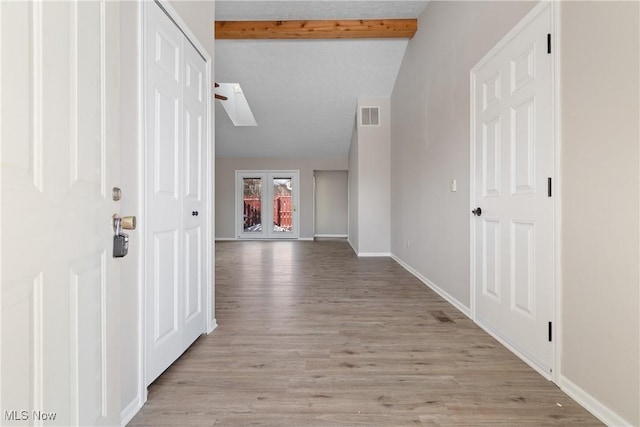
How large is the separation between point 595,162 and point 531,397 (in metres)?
1.22

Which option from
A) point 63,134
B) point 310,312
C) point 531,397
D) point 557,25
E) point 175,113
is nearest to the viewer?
point 63,134

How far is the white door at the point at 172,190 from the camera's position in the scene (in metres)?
1.65

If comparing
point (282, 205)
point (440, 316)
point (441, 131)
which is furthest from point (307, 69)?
point (282, 205)

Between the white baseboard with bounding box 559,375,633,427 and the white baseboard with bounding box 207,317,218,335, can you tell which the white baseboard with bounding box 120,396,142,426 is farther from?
the white baseboard with bounding box 559,375,633,427

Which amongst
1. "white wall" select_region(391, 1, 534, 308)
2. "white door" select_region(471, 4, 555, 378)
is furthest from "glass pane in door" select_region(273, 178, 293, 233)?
"white door" select_region(471, 4, 555, 378)

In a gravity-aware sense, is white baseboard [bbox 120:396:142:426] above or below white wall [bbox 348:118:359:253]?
below

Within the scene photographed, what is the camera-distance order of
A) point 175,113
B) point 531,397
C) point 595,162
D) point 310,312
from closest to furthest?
point 595,162 → point 531,397 → point 175,113 → point 310,312

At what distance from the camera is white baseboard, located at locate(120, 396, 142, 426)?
4.61ft

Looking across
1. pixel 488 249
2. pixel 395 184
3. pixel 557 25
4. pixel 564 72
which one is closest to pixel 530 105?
pixel 564 72

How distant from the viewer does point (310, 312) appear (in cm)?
292

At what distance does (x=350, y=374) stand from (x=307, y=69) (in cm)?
531

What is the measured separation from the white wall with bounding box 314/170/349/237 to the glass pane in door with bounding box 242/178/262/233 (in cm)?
217

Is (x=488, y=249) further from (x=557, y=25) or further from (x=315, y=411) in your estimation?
(x=315, y=411)

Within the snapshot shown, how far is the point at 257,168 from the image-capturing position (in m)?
9.75
